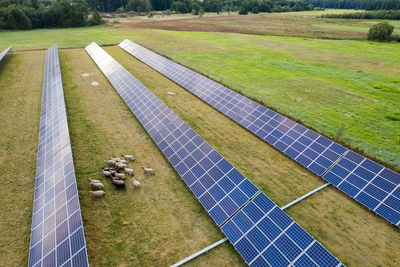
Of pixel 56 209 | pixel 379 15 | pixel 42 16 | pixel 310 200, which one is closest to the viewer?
pixel 56 209

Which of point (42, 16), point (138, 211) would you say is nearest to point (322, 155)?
point (138, 211)

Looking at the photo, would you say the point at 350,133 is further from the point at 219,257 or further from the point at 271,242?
the point at 219,257

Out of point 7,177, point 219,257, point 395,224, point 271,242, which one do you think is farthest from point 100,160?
point 395,224

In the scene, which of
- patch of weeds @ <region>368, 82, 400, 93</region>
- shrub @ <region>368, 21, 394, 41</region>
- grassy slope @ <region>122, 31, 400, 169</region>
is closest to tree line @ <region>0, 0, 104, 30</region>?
grassy slope @ <region>122, 31, 400, 169</region>

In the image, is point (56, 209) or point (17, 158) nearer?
point (56, 209)

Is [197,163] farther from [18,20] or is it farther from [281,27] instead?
[18,20]

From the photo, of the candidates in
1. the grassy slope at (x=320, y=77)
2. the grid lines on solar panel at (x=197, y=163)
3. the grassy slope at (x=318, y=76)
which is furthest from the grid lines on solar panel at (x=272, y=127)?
the grid lines on solar panel at (x=197, y=163)
